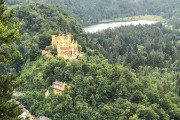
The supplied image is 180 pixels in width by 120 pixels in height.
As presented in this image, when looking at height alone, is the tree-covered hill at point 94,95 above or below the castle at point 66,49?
below

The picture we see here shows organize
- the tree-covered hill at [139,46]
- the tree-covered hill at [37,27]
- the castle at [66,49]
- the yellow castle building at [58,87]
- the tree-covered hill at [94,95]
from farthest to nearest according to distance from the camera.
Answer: the tree-covered hill at [139,46] < the tree-covered hill at [37,27] < the castle at [66,49] < the yellow castle building at [58,87] < the tree-covered hill at [94,95]

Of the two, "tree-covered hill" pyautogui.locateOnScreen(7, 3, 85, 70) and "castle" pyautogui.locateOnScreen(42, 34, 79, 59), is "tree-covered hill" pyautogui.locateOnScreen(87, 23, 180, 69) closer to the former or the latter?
"tree-covered hill" pyautogui.locateOnScreen(7, 3, 85, 70)

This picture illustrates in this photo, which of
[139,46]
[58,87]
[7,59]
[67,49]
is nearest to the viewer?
[7,59]

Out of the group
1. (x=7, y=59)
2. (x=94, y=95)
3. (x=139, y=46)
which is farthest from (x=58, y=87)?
(x=139, y=46)

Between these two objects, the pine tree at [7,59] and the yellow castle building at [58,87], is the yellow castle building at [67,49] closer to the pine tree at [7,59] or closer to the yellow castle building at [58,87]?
the yellow castle building at [58,87]

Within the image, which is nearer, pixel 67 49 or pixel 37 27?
pixel 67 49

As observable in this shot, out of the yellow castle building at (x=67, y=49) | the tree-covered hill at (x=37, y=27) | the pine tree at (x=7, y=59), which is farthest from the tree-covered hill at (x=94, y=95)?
the pine tree at (x=7, y=59)

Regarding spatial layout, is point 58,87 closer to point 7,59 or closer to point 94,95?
point 94,95

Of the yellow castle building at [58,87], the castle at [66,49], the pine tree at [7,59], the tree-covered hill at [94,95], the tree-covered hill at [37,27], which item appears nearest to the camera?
the pine tree at [7,59]

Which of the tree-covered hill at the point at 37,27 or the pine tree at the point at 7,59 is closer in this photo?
the pine tree at the point at 7,59

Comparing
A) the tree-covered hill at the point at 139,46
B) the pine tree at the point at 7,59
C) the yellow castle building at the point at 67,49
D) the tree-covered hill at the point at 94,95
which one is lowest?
the tree-covered hill at the point at 139,46

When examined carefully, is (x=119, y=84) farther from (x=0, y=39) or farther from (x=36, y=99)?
(x=0, y=39)

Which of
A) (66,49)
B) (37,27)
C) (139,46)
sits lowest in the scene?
(139,46)
